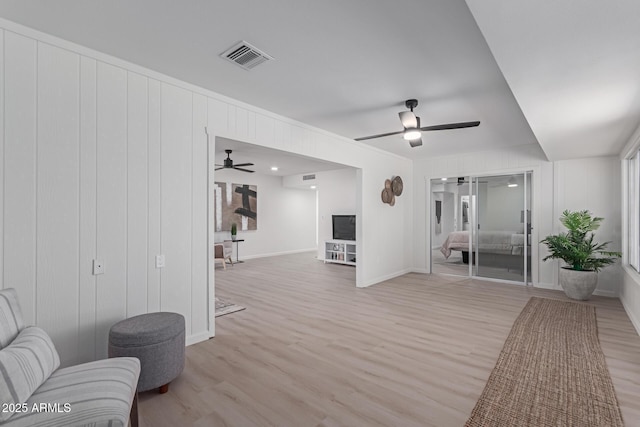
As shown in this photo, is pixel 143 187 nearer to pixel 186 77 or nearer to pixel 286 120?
→ pixel 186 77

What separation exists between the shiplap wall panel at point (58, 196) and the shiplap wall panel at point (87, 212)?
32 mm

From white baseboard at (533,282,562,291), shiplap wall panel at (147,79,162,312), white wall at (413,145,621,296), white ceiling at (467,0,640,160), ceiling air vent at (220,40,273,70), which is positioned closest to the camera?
white ceiling at (467,0,640,160)

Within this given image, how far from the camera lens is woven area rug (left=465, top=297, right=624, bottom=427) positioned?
1.97 m

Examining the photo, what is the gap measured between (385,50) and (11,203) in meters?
2.88

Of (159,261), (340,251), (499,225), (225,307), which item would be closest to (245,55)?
(159,261)

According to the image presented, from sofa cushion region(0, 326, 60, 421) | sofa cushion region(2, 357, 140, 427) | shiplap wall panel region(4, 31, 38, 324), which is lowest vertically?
sofa cushion region(2, 357, 140, 427)

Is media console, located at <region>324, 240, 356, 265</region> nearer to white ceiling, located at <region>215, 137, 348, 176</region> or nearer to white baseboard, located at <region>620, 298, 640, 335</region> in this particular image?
white ceiling, located at <region>215, 137, 348, 176</region>

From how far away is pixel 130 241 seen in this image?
2635mm

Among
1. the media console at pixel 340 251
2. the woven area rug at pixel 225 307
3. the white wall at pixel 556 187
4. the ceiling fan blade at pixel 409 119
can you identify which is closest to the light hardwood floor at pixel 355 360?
the woven area rug at pixel 225 307

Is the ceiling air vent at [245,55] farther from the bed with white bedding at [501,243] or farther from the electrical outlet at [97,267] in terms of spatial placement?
the bed with white bedding at [501,243]

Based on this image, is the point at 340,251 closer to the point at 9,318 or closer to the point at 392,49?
the point at 392,49

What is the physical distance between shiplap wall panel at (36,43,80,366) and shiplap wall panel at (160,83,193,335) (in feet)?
2.18

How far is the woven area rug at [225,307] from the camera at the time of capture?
4065 mm

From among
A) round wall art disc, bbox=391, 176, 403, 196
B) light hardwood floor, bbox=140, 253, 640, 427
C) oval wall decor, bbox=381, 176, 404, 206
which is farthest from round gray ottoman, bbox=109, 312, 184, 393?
round wall art disc, bbox=391, 176, 403, 196
